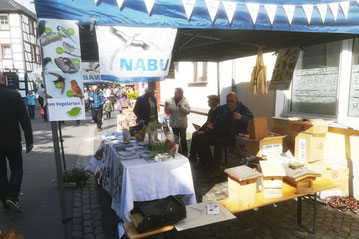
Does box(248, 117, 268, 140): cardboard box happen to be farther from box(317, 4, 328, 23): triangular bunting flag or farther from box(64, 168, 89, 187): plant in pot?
box(64, 168, 89, 187): plant in pot

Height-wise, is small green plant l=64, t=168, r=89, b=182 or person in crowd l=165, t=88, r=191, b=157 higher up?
person in crowd l=165, t=88, r=191, b=157

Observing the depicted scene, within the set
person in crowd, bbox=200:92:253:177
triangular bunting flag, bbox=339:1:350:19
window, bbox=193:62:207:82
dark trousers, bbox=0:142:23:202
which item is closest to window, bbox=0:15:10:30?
window, bbox=193:62:207:82

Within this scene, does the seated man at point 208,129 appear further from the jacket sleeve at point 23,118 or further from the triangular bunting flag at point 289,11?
the jacket sleeve at point 23,118

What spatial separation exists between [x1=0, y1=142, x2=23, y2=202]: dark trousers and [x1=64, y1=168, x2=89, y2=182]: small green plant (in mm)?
1043

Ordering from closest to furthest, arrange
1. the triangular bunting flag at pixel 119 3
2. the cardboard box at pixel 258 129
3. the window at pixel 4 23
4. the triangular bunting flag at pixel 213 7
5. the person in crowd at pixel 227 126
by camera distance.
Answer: the triangular bunting flag at pixel 119 3 → the triangular bunting flag at pixel 213 7 → the cardboard box at pixel 258 129 → the person in crowd at pixel 227 126 → the window at pixel 4 23

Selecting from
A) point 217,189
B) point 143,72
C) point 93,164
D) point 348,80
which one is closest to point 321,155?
point 348,80

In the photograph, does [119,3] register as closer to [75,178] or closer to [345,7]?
[345,7]

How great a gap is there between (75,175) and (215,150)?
109 inches

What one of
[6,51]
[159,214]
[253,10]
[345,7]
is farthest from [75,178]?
[6,51]

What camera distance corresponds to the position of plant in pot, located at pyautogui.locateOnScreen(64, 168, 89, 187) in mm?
4723

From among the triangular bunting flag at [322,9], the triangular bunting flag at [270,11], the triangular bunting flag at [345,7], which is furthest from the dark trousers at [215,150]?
the triangular bunting flag at [345,7]

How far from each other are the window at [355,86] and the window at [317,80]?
0.79ft

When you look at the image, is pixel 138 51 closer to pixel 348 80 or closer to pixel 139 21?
pixel 139 21

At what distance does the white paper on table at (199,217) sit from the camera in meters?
2.28
